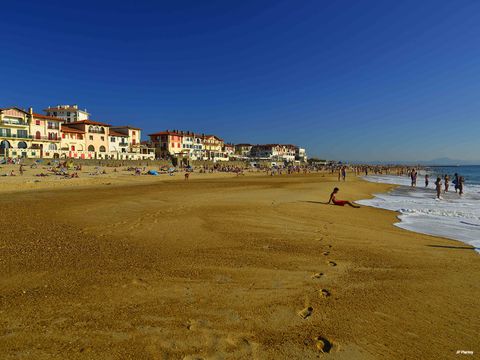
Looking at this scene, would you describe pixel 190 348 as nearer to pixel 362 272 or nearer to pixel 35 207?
pixel 362 272

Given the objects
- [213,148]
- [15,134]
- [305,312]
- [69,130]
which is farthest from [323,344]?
[213,148]

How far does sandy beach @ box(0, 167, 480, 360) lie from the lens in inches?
136

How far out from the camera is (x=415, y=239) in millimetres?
8836

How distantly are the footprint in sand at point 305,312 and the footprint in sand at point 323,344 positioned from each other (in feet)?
1.58

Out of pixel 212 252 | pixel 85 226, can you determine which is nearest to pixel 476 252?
pixel 212 252

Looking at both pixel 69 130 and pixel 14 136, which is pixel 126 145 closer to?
pixel 69 130

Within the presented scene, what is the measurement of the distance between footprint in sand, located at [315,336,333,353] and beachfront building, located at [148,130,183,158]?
80907mm

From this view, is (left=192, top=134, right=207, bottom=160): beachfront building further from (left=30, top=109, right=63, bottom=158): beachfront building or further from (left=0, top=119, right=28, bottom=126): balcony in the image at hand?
(left=0, top=119, right=28, bottom=126): balcony

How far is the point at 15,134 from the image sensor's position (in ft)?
163

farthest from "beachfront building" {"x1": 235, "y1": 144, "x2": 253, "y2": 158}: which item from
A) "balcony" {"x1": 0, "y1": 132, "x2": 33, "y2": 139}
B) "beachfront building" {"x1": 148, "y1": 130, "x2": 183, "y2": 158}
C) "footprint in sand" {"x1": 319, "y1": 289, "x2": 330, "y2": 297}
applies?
"footprint in sand" {"x1": 319, "y1": 289, "x2": 330, "y2": 297}

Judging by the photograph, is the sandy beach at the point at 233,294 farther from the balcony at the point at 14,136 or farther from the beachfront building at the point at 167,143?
→ the beachfront building at the point at 167,143

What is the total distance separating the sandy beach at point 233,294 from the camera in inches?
136

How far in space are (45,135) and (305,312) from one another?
62.2 meters

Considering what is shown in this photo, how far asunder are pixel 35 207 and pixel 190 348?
13.8 metres
